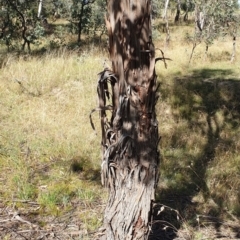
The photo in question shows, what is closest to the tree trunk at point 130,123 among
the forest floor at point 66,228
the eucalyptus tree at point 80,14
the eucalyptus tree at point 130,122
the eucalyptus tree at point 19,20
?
the eucalyptus tree at point 130,122

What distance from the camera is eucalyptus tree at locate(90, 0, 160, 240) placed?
2502mm

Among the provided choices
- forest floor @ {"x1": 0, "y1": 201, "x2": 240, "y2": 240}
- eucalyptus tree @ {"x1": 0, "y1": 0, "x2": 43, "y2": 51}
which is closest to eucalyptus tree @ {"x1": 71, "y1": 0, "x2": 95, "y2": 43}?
eucalyptus tree @ {"x1": 0, "y1": 0, "x2": 43, "y2": 51}

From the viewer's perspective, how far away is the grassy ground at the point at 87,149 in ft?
12.4

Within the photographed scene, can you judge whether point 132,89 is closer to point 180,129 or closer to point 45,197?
point 45,197

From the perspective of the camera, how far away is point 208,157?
17.1ft

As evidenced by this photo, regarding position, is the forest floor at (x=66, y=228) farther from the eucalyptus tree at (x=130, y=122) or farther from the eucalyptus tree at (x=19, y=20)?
the eucalyptus tree at (x=19, y=20)

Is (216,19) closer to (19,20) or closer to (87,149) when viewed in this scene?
(19,20)

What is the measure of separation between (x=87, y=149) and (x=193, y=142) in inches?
68.5

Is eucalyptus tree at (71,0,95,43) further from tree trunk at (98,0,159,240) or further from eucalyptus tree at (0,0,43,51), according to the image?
tree trunk at (98,0,159,240)

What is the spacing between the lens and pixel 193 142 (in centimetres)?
557

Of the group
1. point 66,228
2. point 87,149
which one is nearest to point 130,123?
point 66,228

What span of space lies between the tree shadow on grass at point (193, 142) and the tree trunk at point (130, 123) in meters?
0.31

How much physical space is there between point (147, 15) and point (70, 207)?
237 cm

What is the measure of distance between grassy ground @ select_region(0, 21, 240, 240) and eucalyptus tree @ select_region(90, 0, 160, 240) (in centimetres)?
38
